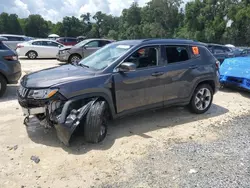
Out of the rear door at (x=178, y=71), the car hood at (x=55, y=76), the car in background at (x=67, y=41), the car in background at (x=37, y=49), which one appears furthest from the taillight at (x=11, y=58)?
the car in background at (x=67, y=41)

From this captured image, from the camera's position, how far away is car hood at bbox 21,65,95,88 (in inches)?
169

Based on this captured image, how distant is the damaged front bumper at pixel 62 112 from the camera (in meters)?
4.07

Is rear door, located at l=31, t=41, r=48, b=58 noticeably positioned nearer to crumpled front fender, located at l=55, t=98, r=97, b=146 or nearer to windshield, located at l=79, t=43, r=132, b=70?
windshield, located at l=79, t=43, r=132, b=70

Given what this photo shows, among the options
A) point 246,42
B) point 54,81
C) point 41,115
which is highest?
point 54,81

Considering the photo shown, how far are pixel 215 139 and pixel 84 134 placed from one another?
234 cm

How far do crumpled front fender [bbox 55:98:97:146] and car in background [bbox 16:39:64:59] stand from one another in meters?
14.6

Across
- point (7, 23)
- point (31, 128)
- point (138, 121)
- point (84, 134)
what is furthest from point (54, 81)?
point (7, 23)

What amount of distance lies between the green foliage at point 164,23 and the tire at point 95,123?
41633 mm

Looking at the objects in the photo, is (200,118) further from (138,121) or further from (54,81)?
(54,81)

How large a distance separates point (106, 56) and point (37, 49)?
1372 cm

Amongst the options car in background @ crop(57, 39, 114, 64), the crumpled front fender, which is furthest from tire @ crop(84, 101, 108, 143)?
car in background @ crop(57, 39, 114, 64)

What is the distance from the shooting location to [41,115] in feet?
14.6

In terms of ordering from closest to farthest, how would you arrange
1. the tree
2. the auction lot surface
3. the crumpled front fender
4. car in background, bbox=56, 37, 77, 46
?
the auction lot surface → the crumpled front fender → car in background, bbox=56, 37, 77, 46 → the tree

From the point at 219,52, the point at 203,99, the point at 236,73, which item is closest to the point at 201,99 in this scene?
the point at 203,99
